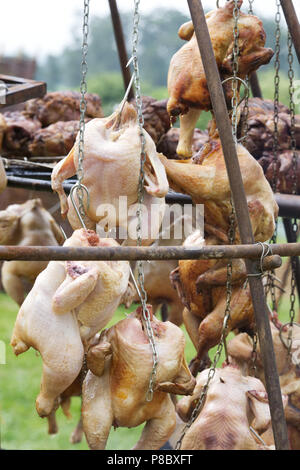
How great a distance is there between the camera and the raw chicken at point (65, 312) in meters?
2.13

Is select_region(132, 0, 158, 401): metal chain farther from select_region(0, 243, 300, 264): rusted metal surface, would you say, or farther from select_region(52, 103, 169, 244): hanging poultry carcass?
select_region(0, 243, 300, 264): rusted metal surface

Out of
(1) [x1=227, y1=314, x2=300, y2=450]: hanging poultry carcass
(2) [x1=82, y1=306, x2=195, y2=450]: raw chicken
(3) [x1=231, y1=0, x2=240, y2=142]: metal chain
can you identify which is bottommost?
(1) [x1=227, y1=314, x2=300, y2=450]: hanging poultry carcass

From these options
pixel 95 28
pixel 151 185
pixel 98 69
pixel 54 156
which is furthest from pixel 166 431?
pixel 95 28

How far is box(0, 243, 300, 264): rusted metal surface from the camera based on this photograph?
1.85 meters

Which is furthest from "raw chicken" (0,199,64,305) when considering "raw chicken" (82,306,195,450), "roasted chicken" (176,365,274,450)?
"raw chicken" (82,306,195,450)

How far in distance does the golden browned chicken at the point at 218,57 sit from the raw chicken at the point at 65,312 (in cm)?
87

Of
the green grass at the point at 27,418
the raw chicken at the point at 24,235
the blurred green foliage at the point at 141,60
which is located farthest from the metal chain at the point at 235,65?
the blurred green foliage at the point at 141,60

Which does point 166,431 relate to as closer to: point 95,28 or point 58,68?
point 95,28

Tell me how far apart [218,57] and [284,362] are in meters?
1.64

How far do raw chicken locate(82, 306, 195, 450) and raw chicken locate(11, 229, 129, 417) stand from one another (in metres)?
0.10

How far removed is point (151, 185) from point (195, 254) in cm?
42

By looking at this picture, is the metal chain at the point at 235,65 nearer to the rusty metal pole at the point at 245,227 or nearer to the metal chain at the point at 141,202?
the rusty metal pole at the point at 245,227

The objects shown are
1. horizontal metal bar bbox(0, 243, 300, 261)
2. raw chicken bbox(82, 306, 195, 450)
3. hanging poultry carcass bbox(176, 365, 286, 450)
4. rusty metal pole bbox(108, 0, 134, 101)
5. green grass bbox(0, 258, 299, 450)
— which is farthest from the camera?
green grass bbox(0, 258, 299, 450)

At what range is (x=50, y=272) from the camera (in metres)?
2.21
